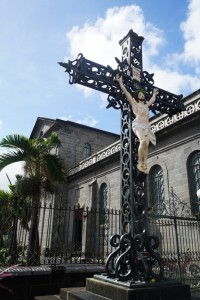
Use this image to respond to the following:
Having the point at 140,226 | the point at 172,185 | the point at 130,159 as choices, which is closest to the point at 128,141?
the point at 130,159

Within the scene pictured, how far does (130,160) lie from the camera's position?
464 cm

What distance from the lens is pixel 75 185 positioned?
22.2 metres

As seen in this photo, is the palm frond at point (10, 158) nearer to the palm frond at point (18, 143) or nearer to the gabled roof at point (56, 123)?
the palm frond at point (18, 143)

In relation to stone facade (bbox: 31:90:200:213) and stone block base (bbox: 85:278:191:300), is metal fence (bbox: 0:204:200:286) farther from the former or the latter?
stone block base (bbox: 85:278:191:300)

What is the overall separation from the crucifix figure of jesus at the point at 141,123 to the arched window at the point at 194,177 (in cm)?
714

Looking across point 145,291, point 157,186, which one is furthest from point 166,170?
point 145,291

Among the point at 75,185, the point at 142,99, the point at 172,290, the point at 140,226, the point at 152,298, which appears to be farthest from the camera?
the point at 75,185

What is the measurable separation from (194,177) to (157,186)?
2.21 meters

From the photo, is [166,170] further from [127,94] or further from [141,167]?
[141,167]

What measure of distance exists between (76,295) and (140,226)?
4.48ft

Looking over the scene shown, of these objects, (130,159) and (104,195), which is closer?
(130,159)

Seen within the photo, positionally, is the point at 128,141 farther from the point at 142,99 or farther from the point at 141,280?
the point at 141,280

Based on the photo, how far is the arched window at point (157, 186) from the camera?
1306 cm

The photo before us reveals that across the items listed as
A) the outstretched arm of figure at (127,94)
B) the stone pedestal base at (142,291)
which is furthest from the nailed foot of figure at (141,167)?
the stone pedestal base at (142,291)
